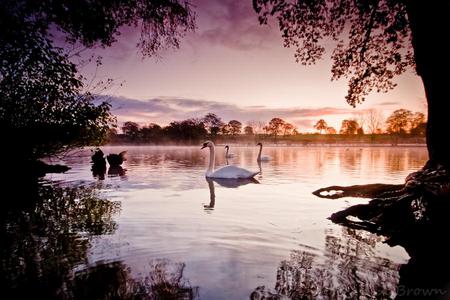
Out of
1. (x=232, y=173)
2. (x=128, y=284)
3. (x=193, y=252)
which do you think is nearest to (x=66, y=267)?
(x=128, y=284)

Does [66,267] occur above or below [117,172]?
above

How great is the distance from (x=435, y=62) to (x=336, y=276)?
23.7ft

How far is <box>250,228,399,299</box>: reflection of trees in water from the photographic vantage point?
15.3ft

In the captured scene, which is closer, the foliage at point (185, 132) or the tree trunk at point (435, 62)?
the tree trunk at point (435, 62)

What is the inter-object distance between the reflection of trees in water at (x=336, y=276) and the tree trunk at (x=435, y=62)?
457 cm

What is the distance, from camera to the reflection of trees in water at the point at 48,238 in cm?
486

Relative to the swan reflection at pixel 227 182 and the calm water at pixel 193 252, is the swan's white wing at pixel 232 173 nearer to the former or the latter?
the swan reflection at pixel 227 182

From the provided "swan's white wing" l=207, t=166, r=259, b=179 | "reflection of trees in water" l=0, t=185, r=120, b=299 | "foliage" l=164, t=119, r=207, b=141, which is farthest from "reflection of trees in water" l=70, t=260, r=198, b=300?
"foliage" l=164, t=119, r=207, b=141

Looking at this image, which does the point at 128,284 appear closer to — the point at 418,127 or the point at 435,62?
the point at 435,62

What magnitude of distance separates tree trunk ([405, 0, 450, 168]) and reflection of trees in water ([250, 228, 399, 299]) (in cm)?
457

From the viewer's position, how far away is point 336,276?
17.3 feet

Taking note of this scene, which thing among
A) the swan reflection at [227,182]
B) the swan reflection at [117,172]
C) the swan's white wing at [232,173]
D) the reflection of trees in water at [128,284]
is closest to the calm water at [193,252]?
the reflection of trees in water at [128,284]

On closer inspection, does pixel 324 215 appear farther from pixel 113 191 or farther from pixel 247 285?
pixel 113 191

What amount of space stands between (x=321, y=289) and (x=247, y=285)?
105cm
